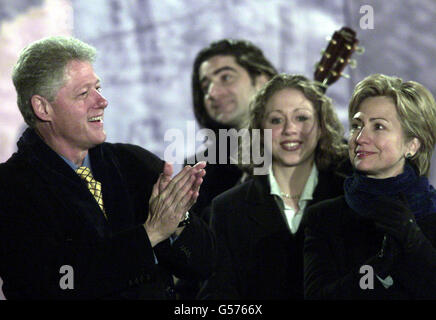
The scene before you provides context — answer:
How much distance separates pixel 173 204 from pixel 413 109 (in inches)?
33.5

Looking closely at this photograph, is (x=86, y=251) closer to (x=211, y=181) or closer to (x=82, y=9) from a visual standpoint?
(x=211, y=181)

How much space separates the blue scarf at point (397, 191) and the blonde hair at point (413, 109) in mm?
72

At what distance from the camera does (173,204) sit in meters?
2.19

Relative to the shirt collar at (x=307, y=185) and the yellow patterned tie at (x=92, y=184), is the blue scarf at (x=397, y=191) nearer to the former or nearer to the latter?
the shirt collar at (x=307, y=185)

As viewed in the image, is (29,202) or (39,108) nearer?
(29,202)

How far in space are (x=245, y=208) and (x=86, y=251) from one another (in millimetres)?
866

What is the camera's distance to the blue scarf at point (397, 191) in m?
2.30

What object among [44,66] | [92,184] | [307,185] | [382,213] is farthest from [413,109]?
[44,66]

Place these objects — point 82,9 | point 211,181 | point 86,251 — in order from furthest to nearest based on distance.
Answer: point 82,9, point 211,181, point 86,251

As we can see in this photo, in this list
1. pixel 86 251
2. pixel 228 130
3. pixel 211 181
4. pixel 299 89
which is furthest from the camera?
pixel 228 130

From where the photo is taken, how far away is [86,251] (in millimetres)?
2168

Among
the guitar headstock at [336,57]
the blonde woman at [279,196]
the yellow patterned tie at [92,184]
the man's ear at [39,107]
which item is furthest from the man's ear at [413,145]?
the man's ear at [39,107]
